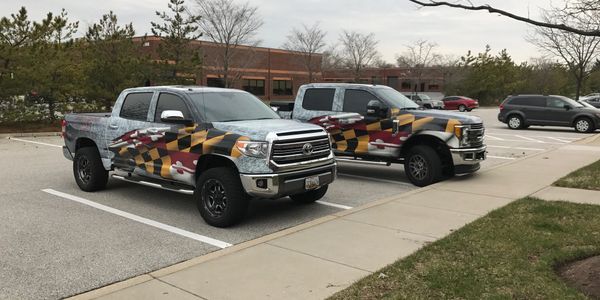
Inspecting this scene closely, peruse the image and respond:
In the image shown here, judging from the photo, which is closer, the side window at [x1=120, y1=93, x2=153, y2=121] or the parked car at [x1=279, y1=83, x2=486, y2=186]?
the side window at [x1=120, y1=93, x2=153, y2=121]

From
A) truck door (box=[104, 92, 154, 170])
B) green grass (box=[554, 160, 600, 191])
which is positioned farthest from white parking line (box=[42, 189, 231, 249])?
green grass (box=[554, 160, 600, 191])

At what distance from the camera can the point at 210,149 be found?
636cm

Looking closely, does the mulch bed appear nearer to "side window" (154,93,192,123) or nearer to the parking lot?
the parking lot

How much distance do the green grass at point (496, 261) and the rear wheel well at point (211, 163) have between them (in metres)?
2.66

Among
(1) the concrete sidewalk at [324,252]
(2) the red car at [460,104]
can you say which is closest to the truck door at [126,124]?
(1) the concrete sidewalk at [324,252]

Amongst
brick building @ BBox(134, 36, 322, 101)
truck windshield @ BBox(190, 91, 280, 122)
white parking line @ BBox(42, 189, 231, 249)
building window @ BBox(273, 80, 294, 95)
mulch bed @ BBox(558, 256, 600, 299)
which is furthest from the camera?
building window @ BBox(273, 80, 294, 95)

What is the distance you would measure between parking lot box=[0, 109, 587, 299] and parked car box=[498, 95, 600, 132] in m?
15.8

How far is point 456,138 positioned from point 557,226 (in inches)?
130

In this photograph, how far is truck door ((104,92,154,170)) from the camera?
7570 mm

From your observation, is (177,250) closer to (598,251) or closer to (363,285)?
(363,285)

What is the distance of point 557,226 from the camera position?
586 centimetres

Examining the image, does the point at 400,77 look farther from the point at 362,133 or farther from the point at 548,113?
the point at 362,133

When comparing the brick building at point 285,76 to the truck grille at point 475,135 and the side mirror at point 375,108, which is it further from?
the truck grille at point 475,135

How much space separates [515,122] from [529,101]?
1178mm
